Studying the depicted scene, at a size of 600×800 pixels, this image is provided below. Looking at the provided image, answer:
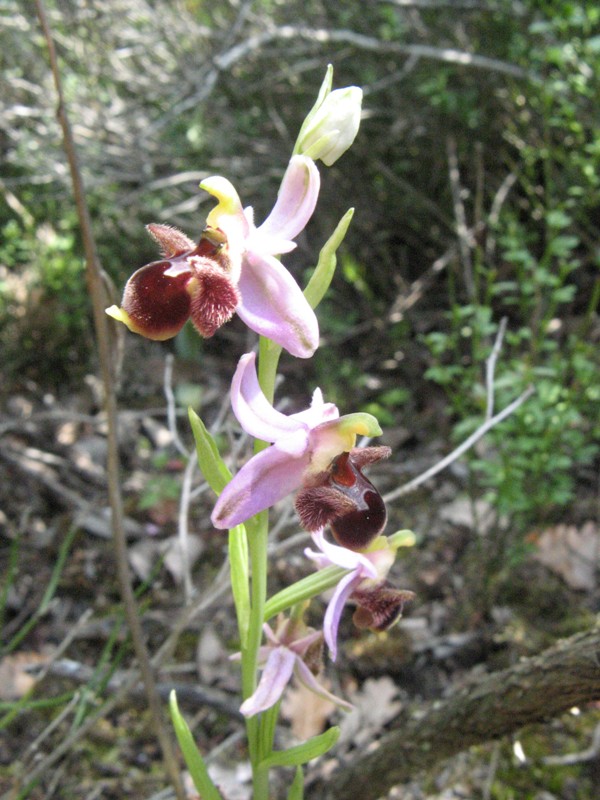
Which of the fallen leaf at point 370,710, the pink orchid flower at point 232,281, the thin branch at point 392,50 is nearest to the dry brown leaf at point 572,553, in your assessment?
the fallen leaf at point 370,710

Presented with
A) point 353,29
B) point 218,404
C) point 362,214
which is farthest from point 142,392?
point 353,29

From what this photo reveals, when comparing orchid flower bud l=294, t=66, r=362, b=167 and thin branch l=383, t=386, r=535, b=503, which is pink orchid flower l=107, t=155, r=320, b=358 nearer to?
orchid flower bud l=294, t=66, r=362, b=167

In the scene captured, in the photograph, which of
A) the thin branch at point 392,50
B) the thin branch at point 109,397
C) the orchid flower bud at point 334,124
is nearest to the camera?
the orchid flower bud at point 334,124

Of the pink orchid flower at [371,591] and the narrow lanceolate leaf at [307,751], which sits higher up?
the pink orchid flower at [371,591]

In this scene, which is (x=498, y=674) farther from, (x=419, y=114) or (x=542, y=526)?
(x=419, y=114)

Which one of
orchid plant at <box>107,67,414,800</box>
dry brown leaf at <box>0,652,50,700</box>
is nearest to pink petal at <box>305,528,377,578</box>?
orchid plant at <box>107,67,414,800</box>

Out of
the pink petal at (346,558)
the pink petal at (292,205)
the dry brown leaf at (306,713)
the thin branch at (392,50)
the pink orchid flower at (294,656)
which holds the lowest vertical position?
the dry brown leaf at (306,713)

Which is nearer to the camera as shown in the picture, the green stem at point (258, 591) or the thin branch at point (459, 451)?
the green stem at point (258, 591)

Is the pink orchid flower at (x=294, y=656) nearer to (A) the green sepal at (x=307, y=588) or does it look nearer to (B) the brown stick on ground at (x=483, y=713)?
(A) the green sepal at (x=307, y=588)

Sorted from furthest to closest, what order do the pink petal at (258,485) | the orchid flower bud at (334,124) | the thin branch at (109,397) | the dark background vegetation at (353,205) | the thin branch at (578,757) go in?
the dark background vegetation at (353,205), the thin branch at (578,757), the thin branch at (109,397), the orchid flower bud at (334,124), the pink petal at (258,485)
